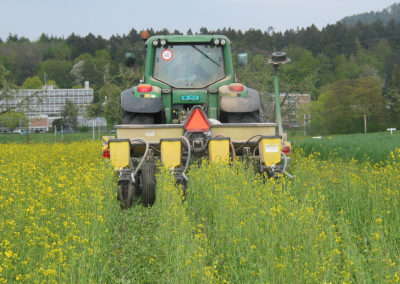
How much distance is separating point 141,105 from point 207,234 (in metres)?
4.03

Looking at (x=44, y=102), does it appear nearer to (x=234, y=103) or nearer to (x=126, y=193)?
(x=234, y=103)

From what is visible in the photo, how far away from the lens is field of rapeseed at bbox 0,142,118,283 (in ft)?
11.8

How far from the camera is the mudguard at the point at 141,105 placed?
8.80 m

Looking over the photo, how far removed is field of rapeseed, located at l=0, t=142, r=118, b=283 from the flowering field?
0.05ft

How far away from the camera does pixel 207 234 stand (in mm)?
5230

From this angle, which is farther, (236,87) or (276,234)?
(236,87)

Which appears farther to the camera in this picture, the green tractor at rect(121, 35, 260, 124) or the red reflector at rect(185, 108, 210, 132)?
the green tractor at rect(121, 35, 260, 124)

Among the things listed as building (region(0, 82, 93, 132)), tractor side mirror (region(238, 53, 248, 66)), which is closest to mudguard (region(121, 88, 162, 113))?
tractor side mirror (region(238, 53, 248, 66))

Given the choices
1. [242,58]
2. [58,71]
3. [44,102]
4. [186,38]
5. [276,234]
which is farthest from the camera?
[58,71]

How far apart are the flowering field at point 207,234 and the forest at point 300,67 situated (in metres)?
4.12

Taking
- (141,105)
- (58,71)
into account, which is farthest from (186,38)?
(58,71)

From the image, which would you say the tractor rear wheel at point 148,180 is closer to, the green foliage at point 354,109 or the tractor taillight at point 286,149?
the tractor taillight at point 286,149

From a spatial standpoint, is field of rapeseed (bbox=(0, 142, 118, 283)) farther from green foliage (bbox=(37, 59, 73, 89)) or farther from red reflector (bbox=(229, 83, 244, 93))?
green foliage (bbox=(37, 59, 73, 89))

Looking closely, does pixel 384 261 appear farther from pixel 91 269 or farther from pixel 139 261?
pixel 139 261
